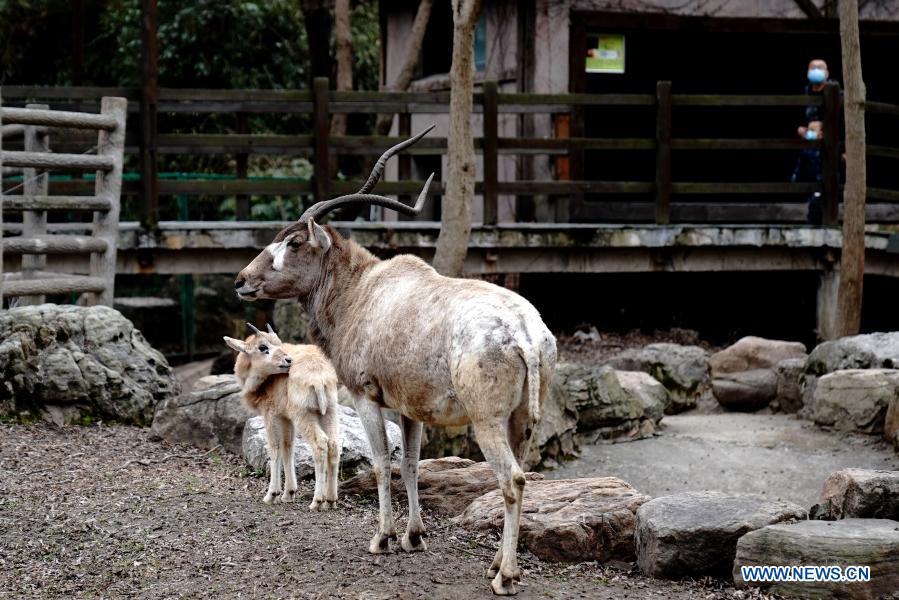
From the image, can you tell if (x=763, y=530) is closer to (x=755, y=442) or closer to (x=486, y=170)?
(x=755, y=442)

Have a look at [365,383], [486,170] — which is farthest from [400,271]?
[486,170]

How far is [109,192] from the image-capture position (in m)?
11.4

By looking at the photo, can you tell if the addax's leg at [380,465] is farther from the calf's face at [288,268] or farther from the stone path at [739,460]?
the stone path at [739,460]

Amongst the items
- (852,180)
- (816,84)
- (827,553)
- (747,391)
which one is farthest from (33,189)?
(816,84)

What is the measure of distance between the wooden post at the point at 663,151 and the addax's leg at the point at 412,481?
8.64 m

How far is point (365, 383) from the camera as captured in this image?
20.4 feet

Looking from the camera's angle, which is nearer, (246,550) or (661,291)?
(246,550)

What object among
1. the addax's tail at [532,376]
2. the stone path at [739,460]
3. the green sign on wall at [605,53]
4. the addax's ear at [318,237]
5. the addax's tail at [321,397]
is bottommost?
the stone path at [739,460]

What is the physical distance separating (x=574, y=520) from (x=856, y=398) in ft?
18.0

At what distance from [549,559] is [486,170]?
26.4 ft

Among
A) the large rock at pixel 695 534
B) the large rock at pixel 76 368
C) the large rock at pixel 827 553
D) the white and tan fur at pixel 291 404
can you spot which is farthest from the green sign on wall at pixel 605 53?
the large rock at pixel 827 553

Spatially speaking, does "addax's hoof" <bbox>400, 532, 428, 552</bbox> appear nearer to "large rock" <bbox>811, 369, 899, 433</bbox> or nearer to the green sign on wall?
"large rock" <bbox>811, 369, 899, 433</bbox>

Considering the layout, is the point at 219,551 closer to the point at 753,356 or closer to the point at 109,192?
the point at 109,192

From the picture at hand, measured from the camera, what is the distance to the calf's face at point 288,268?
6793 mm
